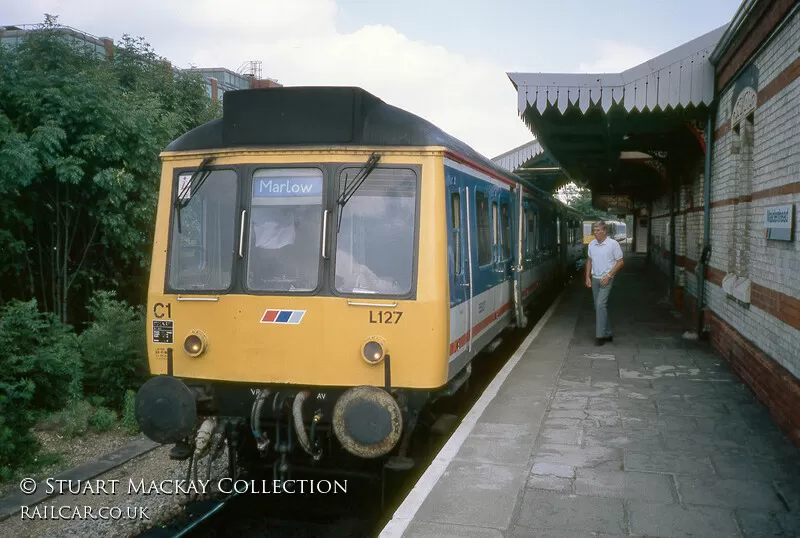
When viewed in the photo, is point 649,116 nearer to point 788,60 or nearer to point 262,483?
point 788,60

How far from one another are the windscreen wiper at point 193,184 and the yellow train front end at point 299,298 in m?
0.01

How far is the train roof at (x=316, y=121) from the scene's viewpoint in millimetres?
5309

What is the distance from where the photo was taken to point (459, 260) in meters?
5.94

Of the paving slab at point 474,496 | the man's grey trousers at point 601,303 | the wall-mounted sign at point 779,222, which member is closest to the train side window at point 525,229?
the man's grey trousers at point 601,303

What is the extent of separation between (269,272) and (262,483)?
2.00 meters

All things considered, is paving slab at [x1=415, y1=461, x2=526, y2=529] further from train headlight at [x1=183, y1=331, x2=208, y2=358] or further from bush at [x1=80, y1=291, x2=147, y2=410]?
bush at [x1=80, y1=291, x2=147, y2=410]

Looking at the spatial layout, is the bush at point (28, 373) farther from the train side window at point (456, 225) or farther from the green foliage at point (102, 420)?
the train side window at point (456, 225)

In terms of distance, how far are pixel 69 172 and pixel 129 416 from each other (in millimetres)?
3068

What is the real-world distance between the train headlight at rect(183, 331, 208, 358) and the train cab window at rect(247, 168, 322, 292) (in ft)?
1.84

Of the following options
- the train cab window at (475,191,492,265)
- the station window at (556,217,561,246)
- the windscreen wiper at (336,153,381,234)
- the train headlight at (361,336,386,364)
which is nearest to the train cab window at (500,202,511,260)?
the train cab window at (475,191,492,265)

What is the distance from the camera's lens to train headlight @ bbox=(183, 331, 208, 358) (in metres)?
5.45

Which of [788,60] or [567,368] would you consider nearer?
[788,60]

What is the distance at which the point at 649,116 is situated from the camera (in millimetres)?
11406

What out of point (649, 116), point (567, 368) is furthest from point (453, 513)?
point (649, 116)
